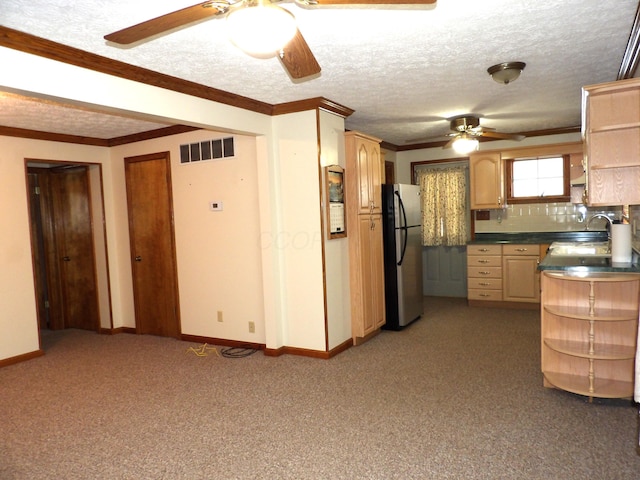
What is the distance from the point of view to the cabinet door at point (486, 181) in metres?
6.36

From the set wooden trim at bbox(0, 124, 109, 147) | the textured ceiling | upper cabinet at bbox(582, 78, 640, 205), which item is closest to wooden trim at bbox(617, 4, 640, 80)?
the textured ceiling

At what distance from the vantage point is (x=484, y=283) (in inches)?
249

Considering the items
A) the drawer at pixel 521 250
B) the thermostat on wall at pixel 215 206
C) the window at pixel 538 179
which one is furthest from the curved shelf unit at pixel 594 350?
the window at pixel 538 179

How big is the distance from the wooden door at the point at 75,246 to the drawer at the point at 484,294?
503cm

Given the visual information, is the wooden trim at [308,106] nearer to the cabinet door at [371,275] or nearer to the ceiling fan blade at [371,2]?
the cabinet door at [371,275]

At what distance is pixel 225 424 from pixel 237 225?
7.21 feet

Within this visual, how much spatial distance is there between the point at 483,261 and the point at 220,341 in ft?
12.1

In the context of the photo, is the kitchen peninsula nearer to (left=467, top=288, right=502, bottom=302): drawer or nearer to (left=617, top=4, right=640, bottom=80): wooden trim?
(left=617, top=4, right=640, bottom=80): wooden trim

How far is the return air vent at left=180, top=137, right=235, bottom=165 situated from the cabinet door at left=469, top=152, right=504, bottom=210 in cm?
357

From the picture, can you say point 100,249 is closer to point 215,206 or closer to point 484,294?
point 215,206

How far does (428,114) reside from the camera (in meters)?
4.96

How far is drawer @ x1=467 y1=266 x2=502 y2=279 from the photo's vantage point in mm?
6227

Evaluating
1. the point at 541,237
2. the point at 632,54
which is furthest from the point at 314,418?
the point at 541,237

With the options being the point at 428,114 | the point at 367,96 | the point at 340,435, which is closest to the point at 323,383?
the point at 340,435
